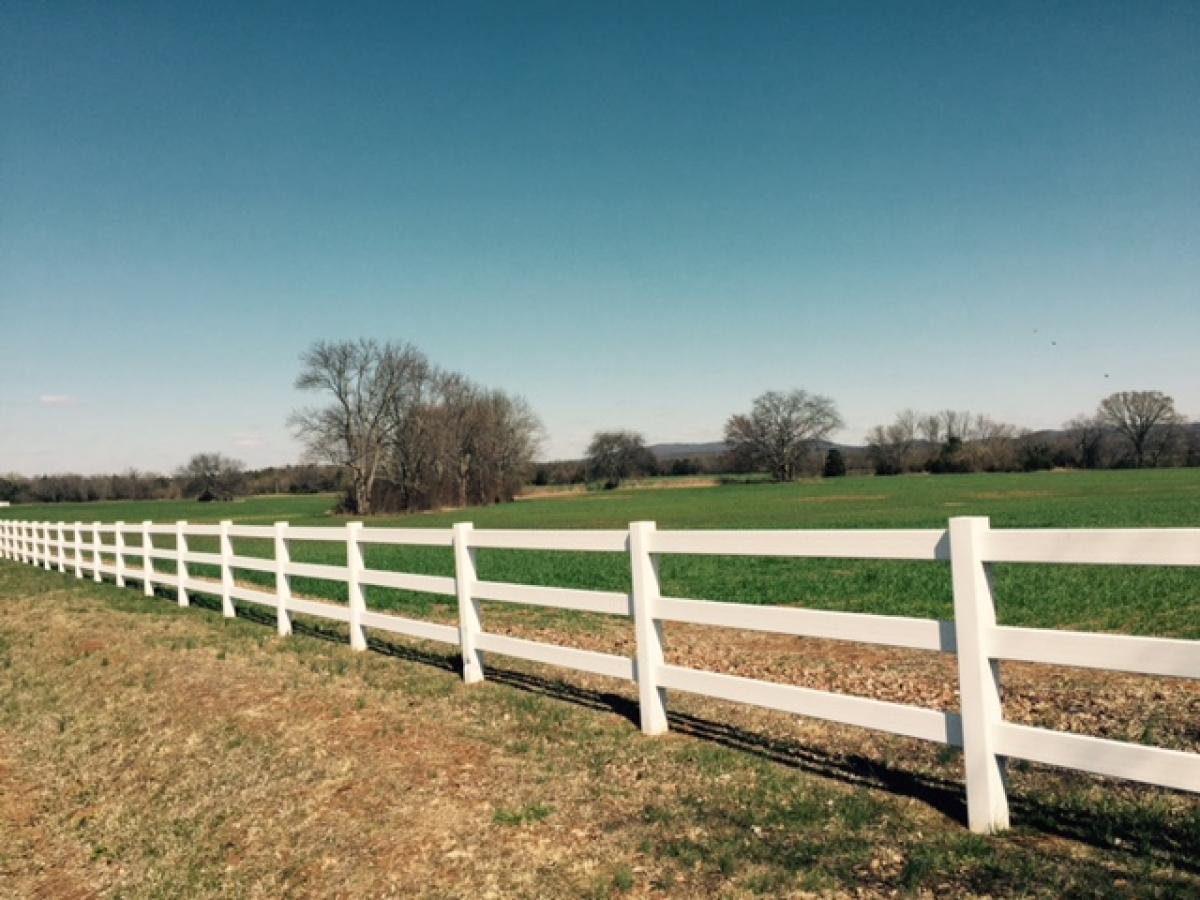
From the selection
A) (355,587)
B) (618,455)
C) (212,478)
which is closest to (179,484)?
(212,478)

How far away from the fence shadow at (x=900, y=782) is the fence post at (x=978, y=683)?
0.64 feet

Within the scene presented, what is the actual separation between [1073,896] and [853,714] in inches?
60.4

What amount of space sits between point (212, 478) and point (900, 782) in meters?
140

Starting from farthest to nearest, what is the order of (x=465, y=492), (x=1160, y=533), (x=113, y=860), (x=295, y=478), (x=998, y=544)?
(x=295, y=478)
(x=465, y=492)
(x=113, y=860)
(x=998, y=544)
(x=1160, y=533)

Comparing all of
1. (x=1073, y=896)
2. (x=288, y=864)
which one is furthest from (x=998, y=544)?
(x=288, y=864)

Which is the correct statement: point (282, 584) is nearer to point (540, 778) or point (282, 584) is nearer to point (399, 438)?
point (540, 778)

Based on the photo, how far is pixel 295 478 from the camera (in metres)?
134

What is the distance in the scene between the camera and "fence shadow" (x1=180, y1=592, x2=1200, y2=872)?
3.96m

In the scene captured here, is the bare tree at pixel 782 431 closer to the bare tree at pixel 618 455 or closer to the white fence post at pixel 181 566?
the bare tree at pixel 618 455

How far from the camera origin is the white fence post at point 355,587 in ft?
31.7

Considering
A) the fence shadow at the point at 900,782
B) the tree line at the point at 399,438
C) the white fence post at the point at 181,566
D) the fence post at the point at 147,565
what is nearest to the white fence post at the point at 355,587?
the fence shadow at the point at 900,782

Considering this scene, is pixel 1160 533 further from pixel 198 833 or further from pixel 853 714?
pixel 198 833

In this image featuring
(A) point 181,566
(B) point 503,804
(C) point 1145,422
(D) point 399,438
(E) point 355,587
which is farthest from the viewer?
(C) point 1145,422

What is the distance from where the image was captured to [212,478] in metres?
131
